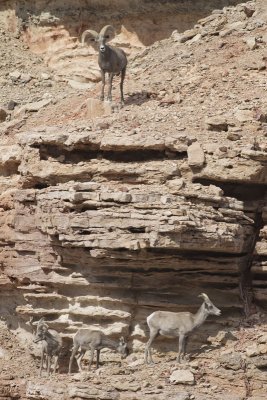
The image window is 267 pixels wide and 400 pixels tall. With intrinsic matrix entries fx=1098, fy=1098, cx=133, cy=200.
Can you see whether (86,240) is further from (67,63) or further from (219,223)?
(67,63)

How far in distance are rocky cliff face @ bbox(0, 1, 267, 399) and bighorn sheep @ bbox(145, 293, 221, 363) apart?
652mm

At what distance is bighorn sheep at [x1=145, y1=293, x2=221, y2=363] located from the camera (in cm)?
2288

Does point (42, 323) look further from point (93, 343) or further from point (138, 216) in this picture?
point (138, 216)

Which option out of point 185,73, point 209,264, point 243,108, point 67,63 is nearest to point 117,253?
point 209,264

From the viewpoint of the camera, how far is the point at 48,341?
23.5 meters

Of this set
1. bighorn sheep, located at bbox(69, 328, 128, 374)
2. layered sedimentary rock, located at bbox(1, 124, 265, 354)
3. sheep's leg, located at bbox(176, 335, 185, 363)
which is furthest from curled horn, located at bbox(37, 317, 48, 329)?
sheep's leg, located at bbox(176, 335, 185, 363)

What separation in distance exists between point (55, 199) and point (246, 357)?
517 centimetres

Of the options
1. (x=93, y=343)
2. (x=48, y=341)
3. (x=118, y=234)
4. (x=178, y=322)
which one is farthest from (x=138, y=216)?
(x=48, y=341)

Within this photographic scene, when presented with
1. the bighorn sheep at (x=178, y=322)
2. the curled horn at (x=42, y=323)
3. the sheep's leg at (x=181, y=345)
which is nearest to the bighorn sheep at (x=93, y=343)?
the bighorn sheep at (x=178, y=322)

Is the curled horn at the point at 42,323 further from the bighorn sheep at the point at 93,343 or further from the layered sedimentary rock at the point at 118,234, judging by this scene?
the bighorn sheep at the point at 93,343

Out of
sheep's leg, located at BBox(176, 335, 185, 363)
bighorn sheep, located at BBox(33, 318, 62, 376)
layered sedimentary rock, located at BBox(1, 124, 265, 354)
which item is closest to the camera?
layered sedimentary rock, located at BBox(1, 124, 265, 354)

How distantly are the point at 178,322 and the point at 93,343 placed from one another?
1826 mm

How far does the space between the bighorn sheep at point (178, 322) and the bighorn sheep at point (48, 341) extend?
206 centimetres

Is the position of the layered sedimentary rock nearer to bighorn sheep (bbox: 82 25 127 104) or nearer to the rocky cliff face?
the rocky cliff face
